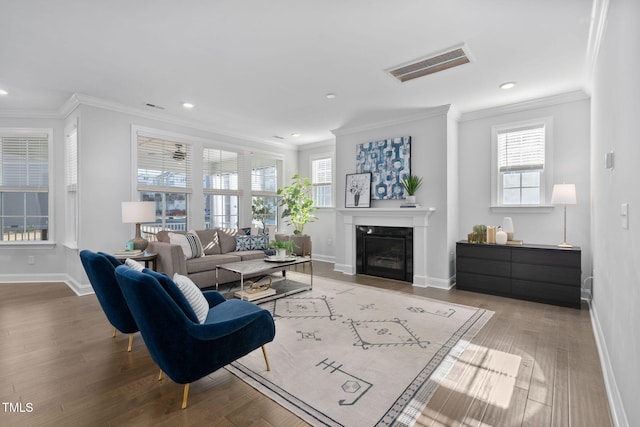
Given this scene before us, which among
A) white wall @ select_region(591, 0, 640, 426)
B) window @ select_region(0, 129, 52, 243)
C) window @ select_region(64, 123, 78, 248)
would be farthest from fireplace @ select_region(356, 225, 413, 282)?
window @ select_region(0, 129, 52, 243)

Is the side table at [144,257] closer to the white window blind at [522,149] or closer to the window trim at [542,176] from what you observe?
the window trim at [542,176]

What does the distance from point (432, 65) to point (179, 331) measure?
345cm

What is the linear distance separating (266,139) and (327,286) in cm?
371


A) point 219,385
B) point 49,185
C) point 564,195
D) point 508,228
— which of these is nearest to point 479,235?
point 508,228

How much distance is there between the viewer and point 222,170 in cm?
611

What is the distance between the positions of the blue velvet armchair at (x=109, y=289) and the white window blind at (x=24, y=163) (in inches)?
146

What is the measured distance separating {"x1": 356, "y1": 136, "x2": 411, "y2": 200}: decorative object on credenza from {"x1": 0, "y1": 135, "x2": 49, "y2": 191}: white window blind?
536 centimetres

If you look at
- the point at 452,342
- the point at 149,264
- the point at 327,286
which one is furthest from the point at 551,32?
the point at 149,264

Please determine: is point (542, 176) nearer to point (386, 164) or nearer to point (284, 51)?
point (386, 164)

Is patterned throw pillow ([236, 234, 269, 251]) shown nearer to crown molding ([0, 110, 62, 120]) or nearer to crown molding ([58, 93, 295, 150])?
crown molding ([58, 93, 295, 150])

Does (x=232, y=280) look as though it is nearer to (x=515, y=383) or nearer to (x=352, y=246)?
(x=352, y=246)

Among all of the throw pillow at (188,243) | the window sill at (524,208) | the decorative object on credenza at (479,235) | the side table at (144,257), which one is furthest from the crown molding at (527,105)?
the side table at (144,257)

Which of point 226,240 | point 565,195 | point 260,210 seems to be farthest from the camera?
point 260,210

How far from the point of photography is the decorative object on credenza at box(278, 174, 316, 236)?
274 inches
